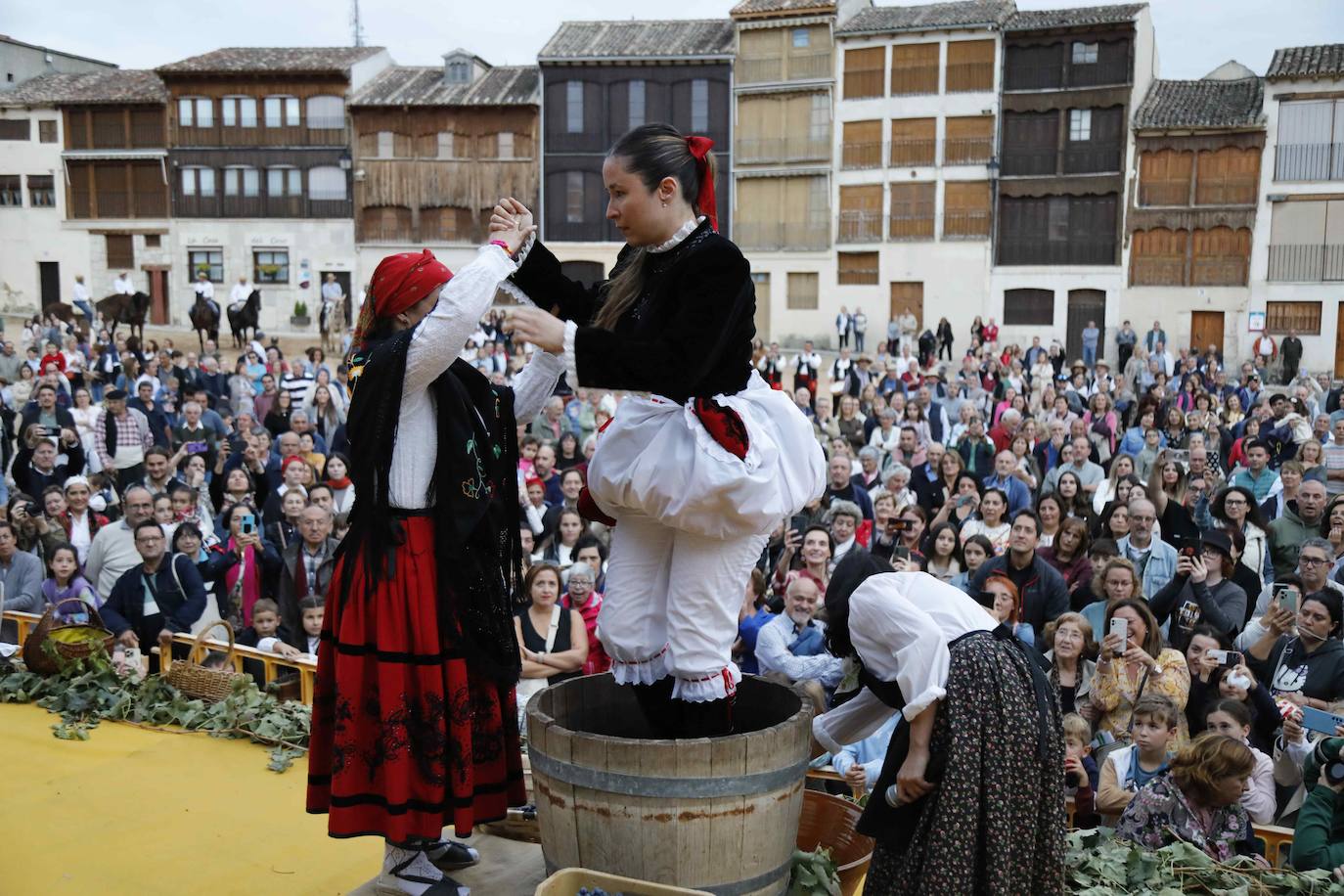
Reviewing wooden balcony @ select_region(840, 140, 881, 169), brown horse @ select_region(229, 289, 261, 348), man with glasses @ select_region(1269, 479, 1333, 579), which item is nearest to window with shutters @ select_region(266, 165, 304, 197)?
brown horse @ select_region(229, 289, 261, 348)

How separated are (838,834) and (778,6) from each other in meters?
31.9

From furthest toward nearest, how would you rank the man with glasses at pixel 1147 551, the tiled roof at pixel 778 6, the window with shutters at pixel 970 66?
the tiled roof at pixel 778 6 → the window with shutters at pixel 970 66 → the man with glasses at pixel 1147 551

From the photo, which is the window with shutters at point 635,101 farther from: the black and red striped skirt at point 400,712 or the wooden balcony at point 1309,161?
the black and red striped skirt at point 400,712

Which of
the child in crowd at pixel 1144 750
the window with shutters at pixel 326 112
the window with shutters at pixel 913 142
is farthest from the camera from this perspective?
the window with shutters at pixel 326 112

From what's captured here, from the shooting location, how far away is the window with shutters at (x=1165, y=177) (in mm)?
30547

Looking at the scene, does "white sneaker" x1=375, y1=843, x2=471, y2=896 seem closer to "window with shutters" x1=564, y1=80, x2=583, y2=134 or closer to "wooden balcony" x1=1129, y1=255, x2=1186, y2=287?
"wooden balcony" x1=1129, y1=255, x2=1186, y2=287

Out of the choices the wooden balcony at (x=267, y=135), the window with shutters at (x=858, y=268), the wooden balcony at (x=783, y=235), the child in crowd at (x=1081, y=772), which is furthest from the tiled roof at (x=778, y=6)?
the child in crowd at (x=1081, y=772)

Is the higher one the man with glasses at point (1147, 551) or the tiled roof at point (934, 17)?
the tiled roof at point (934, 17)

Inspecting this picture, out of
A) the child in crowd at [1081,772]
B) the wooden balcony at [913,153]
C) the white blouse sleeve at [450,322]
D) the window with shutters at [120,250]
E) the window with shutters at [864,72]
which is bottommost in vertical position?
the child in crowd at [1081,772]

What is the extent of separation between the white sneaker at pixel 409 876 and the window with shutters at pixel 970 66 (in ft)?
104

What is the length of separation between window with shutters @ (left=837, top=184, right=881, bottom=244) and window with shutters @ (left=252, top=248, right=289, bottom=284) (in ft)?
54.0

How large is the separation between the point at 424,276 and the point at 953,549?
5205 mm

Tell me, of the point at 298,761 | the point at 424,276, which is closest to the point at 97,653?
the point at 298,761

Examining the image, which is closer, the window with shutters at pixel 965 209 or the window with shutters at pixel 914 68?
the window with shutters at pixel 914 68
